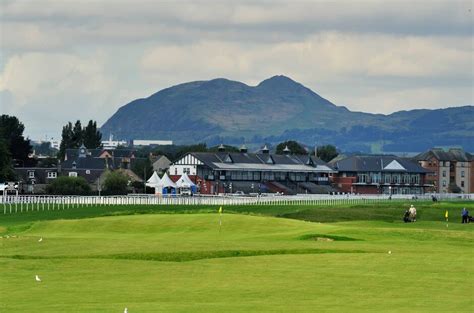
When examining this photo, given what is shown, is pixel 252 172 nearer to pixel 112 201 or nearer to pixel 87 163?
pixel 87 163

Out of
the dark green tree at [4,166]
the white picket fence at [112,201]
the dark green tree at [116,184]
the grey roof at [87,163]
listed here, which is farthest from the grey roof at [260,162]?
the white picket fence at [112,201]

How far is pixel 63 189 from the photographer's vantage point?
150500 millimetres

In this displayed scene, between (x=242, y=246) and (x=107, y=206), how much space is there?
55.8 metres

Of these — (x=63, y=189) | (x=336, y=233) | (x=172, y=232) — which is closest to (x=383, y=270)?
(x=336, y=233)

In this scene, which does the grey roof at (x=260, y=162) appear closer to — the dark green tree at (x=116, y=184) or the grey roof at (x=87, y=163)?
the dark green tree at (x=116, y=184)

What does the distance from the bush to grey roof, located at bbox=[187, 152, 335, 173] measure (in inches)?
1051

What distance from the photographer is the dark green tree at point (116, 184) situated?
15562cm

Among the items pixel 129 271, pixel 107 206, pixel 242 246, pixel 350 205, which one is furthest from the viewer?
pixel 350 205

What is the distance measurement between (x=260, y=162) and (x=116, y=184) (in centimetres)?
3382

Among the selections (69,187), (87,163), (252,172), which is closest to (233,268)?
(69,187)

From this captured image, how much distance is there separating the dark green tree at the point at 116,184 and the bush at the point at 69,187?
292 centimetres

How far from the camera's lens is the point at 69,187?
5950 inches

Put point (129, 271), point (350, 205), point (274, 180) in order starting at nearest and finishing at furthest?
point (129, 271), point (350, 205), point (274, 180)

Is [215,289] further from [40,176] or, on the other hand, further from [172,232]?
[40,176]
